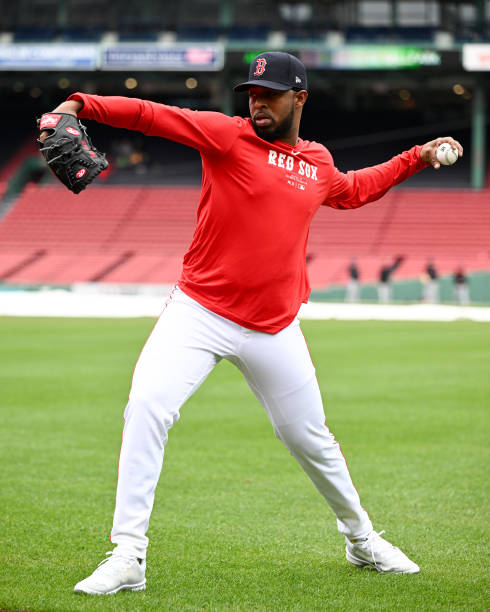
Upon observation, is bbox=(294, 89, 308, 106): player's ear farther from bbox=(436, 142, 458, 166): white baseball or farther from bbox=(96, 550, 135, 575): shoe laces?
bbox=(96, 550, 135, 575): shoe laces

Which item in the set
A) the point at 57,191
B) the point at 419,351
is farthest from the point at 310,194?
the point at 57,191

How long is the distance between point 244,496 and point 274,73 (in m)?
3.27

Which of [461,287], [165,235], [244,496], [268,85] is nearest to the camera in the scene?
[268,85]

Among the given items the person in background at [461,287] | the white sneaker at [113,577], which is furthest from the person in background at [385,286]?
the white sneaker at [113,577]

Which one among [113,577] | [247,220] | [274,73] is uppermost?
[274,73]

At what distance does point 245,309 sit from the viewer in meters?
4.74

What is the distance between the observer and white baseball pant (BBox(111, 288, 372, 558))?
177 inches

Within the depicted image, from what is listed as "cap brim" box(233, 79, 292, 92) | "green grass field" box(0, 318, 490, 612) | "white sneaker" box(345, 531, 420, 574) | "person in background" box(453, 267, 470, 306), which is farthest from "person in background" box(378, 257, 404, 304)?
"cap brim" box(233, 79, 292, 92)

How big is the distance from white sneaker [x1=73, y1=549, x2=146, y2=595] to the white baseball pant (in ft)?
0.19

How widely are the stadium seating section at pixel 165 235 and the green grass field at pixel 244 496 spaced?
2315cm

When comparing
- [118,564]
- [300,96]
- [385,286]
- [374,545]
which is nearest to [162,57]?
[385,286]

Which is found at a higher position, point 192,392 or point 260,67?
point 260,67

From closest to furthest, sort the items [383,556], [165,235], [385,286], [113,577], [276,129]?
[113,577]
[276,129]
[383,556]
[385,286]
[165,235]

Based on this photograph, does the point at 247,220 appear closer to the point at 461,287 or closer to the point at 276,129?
the point at 276,129
